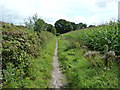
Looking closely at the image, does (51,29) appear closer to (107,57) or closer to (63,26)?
(63,26)

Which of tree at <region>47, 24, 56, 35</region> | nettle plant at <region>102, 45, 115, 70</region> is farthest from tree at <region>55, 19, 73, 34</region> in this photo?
nettle plant at <region>102, 45, 115, 70</region>

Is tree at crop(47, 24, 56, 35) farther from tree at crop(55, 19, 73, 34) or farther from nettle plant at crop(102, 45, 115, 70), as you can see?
nettle plant at crop(102, 45, 115, 70)

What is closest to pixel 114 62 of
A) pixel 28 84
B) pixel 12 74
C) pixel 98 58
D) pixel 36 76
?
pixel 98 58

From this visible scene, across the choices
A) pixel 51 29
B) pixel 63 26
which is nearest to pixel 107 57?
pixel 51 29

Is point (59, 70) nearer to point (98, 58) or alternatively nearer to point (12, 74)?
point (98, 58)

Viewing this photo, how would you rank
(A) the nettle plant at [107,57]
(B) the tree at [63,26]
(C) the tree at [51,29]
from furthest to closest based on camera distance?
1. (B) the tree at [63,26]
2. (C) the tree at [51,29]
3. (A) the nettle plant at [107,57]

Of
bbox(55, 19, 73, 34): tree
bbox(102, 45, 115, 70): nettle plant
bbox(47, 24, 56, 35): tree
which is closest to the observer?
bbox(102, 45, 115, 70): nettle plant

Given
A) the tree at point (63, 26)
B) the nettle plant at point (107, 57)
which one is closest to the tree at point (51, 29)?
the tree at point (63, 26)

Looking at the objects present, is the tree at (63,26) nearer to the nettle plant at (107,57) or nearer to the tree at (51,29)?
the tree at (51,29)

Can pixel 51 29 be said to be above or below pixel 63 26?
below

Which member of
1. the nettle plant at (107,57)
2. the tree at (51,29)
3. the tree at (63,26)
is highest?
the tree at (63,26)

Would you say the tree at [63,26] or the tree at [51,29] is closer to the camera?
the tree at [51,29]

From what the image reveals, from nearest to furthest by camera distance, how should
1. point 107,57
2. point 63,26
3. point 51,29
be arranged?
point 107,57 → point 51,29 → point 63,26

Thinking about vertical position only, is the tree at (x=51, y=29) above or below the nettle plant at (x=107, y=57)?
above
